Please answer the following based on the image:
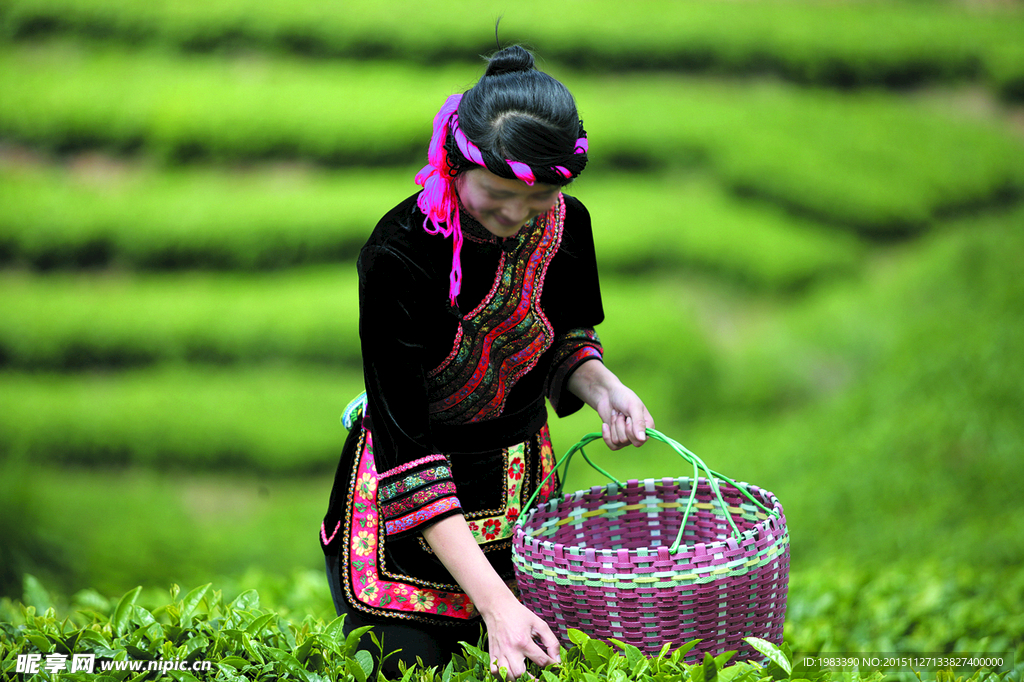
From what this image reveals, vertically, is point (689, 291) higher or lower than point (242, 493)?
higher

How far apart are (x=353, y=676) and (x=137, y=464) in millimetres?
2871

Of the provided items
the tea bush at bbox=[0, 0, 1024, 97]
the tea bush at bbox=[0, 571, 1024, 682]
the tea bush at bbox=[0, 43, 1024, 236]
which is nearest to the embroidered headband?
the tea bush at bbox=[0, 571, 1024, 682]

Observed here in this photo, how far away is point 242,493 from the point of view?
160 inches

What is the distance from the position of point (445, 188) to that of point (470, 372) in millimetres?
297

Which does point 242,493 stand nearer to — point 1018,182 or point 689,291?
point 689,291

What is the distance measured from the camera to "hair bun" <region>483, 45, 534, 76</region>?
1.41 m

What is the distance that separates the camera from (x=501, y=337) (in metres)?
1.53

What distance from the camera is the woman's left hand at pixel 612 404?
1.52m

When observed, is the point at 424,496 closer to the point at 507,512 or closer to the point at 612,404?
the point at 507,512

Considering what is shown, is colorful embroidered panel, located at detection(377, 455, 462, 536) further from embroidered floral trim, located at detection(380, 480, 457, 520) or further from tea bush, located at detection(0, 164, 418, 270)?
tea bush, located at detection(0, 164, 418, 270)

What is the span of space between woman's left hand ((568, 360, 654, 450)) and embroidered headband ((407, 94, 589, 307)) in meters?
0.31

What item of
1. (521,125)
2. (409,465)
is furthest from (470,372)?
(521,125)

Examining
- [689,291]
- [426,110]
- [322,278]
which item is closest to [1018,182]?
[689,291]

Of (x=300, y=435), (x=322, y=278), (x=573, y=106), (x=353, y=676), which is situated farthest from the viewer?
(x=322, y=278)
